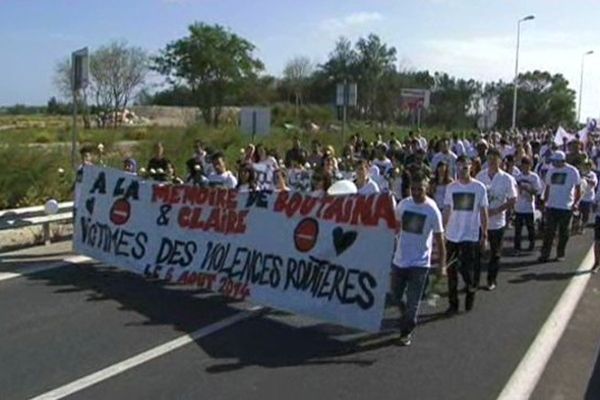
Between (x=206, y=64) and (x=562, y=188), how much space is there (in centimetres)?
6759

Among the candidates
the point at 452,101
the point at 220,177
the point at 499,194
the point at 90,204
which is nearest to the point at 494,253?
the point at 499,194

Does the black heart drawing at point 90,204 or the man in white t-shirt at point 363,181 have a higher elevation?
the man in white t-shirt at point 363,181

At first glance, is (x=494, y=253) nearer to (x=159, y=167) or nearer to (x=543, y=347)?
(x=543, y=347)

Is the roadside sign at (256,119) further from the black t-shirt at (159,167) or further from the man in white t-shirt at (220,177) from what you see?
the man in white t-shirt at (220,177)

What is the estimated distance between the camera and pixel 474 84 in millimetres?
99625

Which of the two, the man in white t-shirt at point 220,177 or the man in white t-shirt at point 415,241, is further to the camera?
the man in white t-shirt at point 220,177

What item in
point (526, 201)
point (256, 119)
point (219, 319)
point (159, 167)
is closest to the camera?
point (219, 319)

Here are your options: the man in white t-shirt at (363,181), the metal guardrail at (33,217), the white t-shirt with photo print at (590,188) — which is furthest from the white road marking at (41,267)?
the white t-shirt with photo print at (590,188)

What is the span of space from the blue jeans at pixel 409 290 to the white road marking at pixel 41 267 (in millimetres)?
5511

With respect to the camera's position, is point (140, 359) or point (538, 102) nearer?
Result: point (140, 359)

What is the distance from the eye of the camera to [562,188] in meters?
14.2

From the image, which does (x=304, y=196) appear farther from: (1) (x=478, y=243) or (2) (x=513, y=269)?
(2) (x=513, y=269)

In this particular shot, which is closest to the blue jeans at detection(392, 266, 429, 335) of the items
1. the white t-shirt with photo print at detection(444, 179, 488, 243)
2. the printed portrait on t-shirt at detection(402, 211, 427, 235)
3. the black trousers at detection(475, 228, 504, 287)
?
the printed portrait on t-shirt at detection(402, 211, 427, 235)

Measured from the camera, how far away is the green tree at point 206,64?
79250 millimetres
